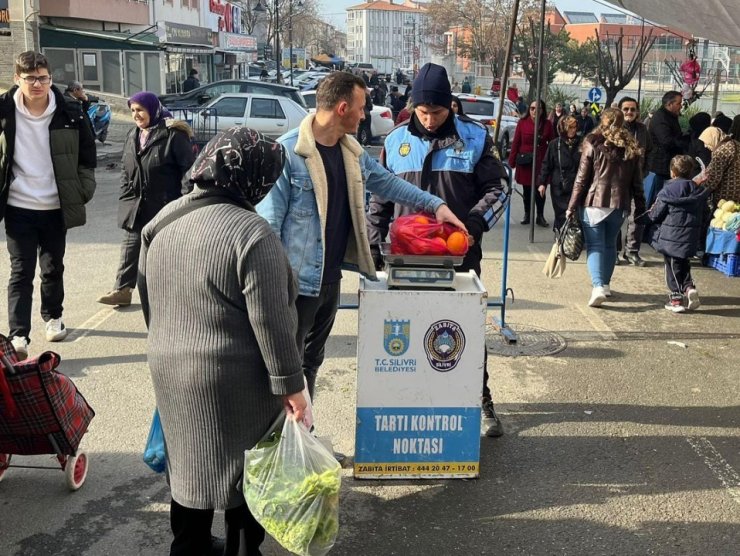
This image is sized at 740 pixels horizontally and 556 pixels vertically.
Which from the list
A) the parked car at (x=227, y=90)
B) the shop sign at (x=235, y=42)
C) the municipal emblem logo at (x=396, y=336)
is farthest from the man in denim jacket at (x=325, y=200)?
the shop sign at (x=235, y=42)

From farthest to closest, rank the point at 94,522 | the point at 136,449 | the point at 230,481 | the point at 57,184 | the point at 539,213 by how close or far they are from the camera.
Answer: the point at 539,213 → the point at 57,184 → the point at 136,449 → the point at 94,522 → the point at 230,481

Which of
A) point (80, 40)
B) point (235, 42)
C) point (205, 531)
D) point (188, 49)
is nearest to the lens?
point (205, 531)

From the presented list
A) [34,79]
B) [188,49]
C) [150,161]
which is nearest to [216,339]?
[34,79]

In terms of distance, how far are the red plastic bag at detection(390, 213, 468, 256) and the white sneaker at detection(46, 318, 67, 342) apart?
11.1 feet

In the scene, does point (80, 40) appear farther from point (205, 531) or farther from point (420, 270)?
point (205, 531)

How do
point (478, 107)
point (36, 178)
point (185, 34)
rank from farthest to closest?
point (185, 34) < point (478, 107) < point (36, 178)

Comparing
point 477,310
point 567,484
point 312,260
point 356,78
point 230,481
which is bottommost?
point 567,484

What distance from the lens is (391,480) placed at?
430 centimetres

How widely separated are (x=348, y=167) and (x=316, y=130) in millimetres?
234

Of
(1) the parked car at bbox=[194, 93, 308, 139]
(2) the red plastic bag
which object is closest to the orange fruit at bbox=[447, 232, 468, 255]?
(2) the red plastic bag

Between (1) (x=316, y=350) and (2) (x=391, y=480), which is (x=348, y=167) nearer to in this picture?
(1) (x=316, y=350)

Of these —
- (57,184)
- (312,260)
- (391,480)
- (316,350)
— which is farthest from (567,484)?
(57,184)

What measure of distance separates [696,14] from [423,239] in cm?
365

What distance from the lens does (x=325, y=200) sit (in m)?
3.92
